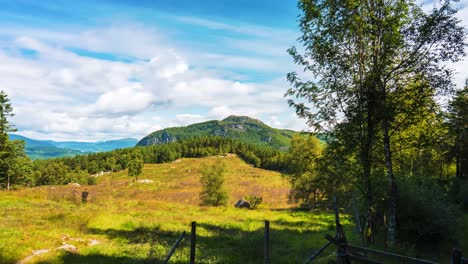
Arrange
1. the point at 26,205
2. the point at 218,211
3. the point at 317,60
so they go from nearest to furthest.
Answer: the point at 317,60 → the point at 26,205 → the point at 218,211

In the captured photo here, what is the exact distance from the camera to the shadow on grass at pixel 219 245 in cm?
1366

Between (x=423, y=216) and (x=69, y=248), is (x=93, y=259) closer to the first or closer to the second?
(x=69, y=248)

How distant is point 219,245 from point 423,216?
41.8ft

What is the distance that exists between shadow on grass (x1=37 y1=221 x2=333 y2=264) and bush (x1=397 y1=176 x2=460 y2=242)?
5.32 meters

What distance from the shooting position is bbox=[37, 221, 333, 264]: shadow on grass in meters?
13.7

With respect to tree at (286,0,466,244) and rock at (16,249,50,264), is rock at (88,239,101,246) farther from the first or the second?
tree at (286,0,466,244)

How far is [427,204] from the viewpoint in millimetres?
17750

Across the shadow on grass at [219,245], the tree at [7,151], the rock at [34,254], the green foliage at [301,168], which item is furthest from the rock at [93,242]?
the tree at [7,151]

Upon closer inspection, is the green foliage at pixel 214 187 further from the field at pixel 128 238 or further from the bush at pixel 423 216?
the bush at pixel 423 216

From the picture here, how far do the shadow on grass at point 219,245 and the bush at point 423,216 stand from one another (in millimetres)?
5318

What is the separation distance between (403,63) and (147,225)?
1907cm

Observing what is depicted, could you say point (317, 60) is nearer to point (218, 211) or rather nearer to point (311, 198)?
point (218, 211)

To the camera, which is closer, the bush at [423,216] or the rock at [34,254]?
the rock at [34,254]

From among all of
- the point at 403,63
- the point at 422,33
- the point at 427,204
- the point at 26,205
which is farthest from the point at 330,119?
the point at 26,205
